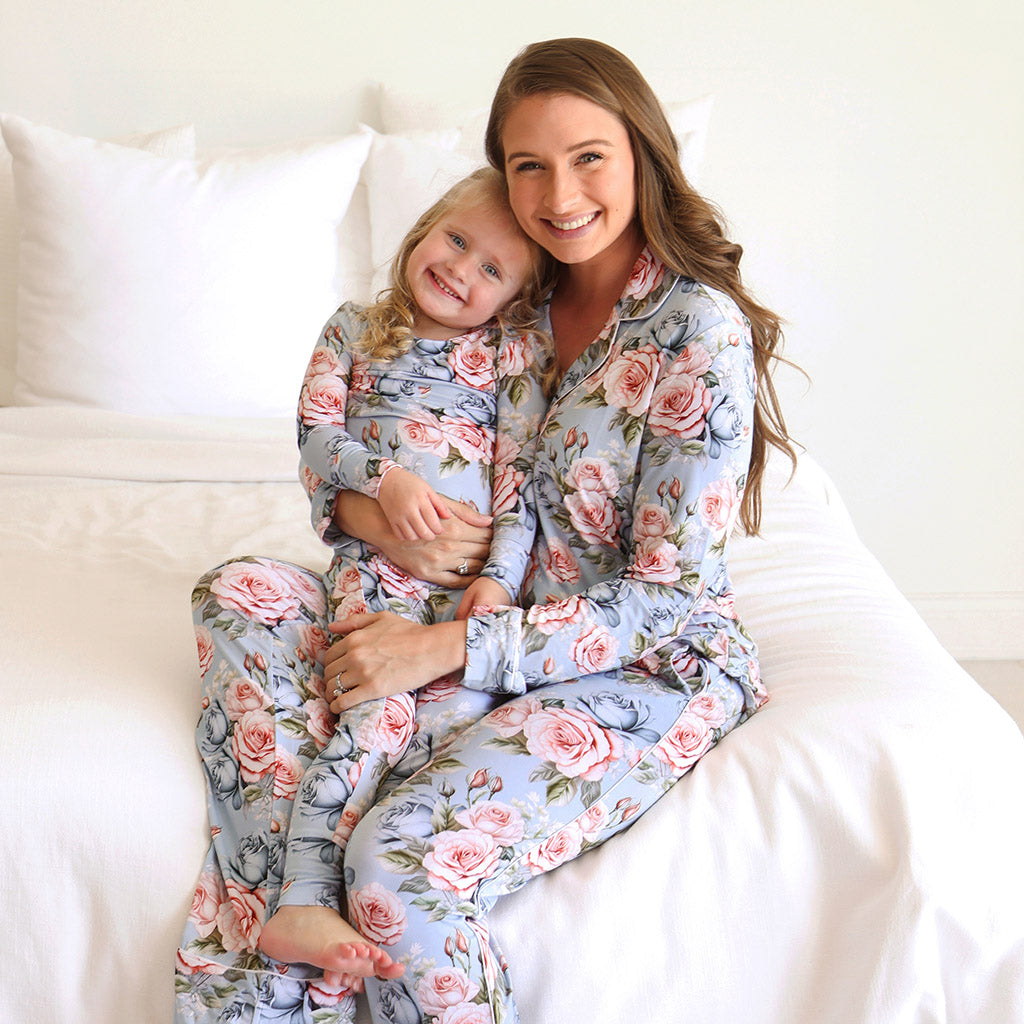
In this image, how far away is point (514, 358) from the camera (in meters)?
1.57

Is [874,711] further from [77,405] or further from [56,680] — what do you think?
[77,405]

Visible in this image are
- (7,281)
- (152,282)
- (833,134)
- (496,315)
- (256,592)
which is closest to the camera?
(256,592)

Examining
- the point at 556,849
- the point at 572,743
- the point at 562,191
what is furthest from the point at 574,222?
the point at 556,849

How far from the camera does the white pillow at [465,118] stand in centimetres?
262

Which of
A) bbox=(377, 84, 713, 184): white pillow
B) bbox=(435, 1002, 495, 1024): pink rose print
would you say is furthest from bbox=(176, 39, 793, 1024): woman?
bbox=(377, 84, 713, 184): white pillow

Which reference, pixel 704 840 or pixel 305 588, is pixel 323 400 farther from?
pixel 704 840

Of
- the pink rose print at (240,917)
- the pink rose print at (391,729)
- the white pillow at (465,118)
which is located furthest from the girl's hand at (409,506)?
the white pillow at (465,118)

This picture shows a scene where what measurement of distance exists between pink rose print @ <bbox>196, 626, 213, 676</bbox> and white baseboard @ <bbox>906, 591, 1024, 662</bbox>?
7.30ft

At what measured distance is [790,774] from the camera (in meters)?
1.23

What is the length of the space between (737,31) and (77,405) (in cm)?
172

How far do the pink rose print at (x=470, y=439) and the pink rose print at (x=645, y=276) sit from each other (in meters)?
0.26

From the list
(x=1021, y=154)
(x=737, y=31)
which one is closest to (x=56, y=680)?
(x=737, y=31)

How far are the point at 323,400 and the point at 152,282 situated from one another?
959mm

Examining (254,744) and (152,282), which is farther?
(152,282)
